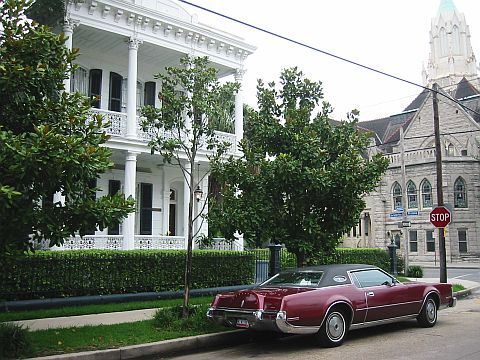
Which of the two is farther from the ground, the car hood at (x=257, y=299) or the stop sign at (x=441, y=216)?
the stop sign at (x=441, y=216)

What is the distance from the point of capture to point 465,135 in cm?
4169

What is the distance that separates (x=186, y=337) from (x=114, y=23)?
1320 cm

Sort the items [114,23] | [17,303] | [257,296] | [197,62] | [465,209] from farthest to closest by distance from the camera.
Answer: [465,209]
[114,23]
[17,303]
[197,62]
[257,296]

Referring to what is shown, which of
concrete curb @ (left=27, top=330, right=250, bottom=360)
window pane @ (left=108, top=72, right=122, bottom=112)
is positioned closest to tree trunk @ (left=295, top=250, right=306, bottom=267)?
concrete curb @ (left=27, top=330, right=250, bottom=360)

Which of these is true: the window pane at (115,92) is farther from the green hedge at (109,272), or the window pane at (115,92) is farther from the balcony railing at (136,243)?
the green hedge at (109,272)

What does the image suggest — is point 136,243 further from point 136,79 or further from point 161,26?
point 161,26

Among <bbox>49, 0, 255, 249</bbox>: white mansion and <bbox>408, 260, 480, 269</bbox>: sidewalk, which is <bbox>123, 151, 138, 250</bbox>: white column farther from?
<bbox>408, 260, 480, 269</bbox>: sidewalk

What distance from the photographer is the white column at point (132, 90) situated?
60.8ft

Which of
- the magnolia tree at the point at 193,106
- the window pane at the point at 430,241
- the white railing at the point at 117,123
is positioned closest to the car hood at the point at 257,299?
the magnolia tree at the point at 193,106

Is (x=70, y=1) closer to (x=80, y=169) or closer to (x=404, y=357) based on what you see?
(x=80, y=169)

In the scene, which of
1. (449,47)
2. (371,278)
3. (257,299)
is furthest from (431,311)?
(449,47)

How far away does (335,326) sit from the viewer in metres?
8.63

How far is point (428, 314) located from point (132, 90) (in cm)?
1278

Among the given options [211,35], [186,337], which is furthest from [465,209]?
[186,337]
